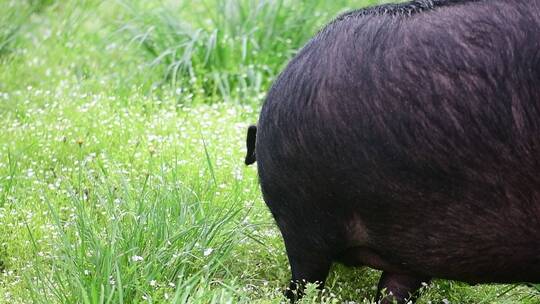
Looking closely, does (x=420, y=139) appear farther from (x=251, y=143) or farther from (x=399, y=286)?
(x=251, y=143)

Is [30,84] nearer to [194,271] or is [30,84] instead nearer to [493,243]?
[194,271]

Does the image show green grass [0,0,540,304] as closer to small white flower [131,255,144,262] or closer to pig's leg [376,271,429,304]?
small white flower [131,255,144,262]

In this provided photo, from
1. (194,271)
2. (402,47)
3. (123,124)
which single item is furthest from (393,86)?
(123,124)

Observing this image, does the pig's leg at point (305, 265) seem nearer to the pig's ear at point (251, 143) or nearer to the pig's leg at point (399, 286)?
the pig's leg at point (399, 286)

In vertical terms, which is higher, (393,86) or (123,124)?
(393,86)

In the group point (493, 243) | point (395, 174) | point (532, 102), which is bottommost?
point (493, 243)

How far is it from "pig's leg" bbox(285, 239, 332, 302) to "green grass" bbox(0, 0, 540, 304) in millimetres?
109

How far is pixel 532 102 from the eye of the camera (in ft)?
10.5

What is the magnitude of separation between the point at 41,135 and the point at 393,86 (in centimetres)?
288

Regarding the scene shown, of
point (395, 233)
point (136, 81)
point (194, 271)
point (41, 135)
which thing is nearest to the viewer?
point (395, 233)

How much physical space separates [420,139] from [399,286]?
0.79m

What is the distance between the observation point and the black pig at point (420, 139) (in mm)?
3248

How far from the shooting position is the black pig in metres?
3.25

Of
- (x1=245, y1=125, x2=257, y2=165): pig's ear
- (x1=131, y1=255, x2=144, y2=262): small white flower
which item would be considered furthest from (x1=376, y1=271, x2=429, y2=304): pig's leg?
(x1=131, y1=255, x2=144, y2=262): small white flower
